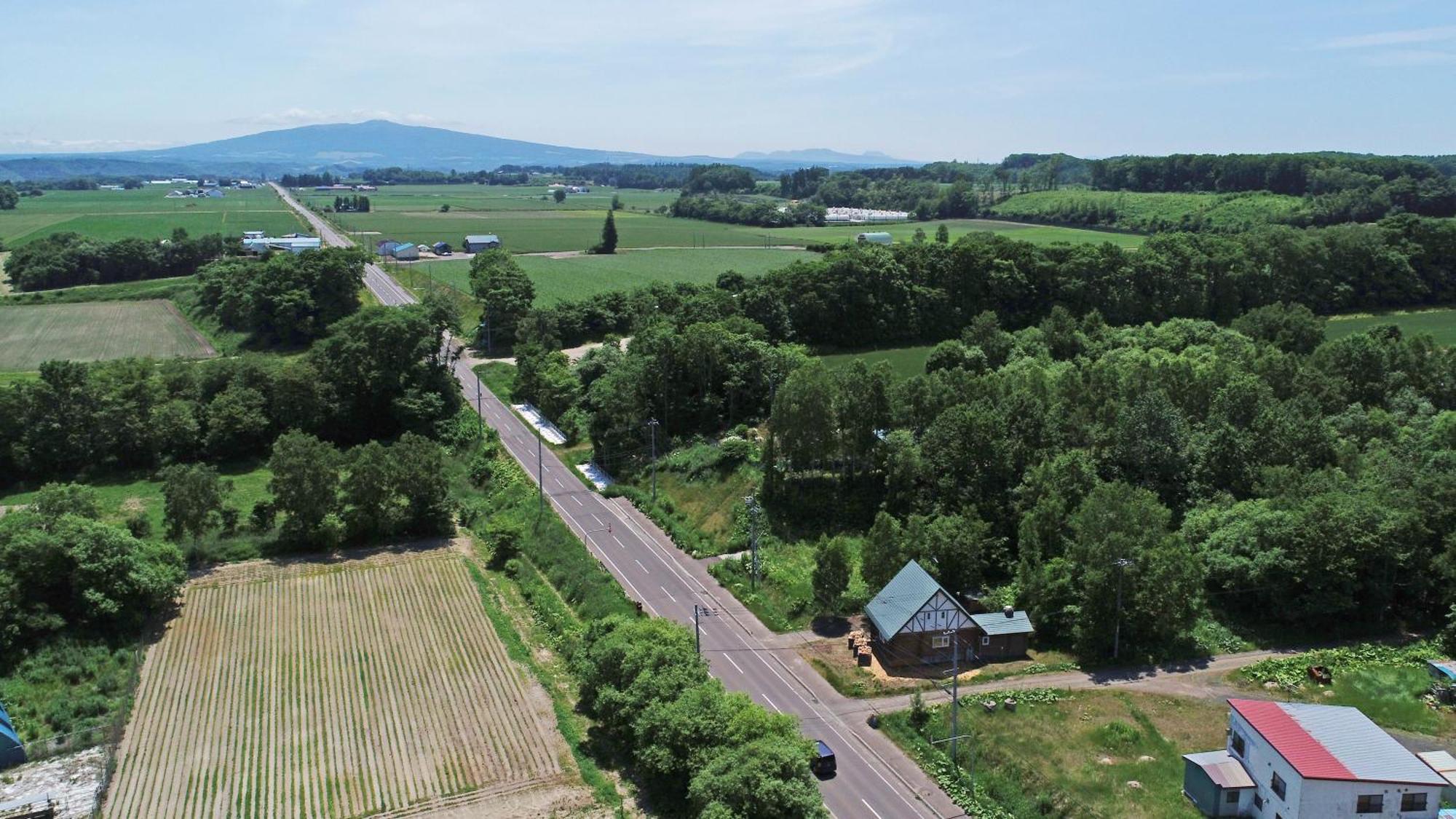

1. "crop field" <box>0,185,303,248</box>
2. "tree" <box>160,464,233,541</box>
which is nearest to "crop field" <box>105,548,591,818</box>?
"tree" <box>160,464,233,541</box>

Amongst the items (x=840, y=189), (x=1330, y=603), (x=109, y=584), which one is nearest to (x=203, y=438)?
(x=109, y=584)

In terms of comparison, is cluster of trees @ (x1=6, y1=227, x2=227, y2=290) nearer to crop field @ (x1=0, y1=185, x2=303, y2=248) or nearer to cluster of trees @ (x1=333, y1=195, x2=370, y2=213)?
crop field @ (x1=0, y1=185, x2=303, y2=248)

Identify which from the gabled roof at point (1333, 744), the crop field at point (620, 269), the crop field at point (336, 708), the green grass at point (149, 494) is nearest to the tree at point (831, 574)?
the crop field at point (336, 708)

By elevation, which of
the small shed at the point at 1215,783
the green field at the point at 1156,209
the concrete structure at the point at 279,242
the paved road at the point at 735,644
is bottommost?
the paved road at the point at 735,644

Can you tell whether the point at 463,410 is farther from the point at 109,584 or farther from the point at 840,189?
the point at 840,189

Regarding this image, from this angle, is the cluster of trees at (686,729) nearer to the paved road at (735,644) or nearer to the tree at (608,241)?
the paved road at (735,644)
